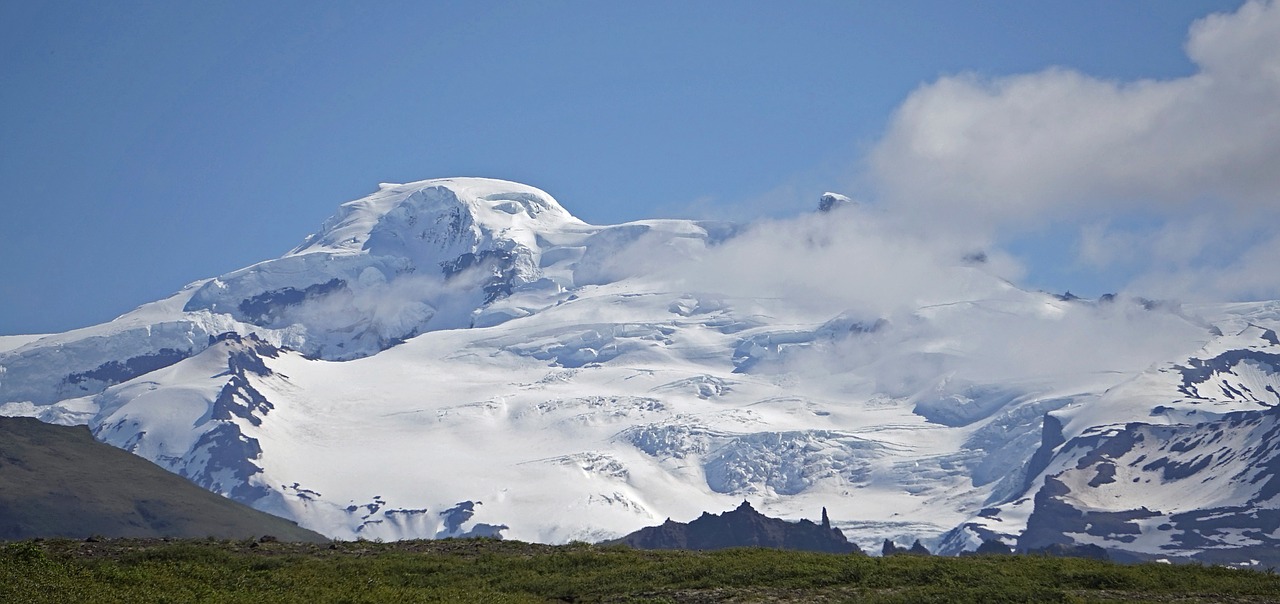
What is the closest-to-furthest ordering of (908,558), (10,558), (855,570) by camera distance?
1. (10,558)
2. (855,570)
3. (908,558)

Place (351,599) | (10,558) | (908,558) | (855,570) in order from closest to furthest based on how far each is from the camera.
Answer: (351,599) → (10,558) → (855,570) → (908,558)

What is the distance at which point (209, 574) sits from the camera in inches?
1478

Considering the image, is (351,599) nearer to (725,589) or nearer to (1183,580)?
(725,589)

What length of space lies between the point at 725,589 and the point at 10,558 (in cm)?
1822

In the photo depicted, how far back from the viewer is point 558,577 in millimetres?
39844

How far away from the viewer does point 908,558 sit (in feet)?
140

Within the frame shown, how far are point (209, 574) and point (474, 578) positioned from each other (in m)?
6.94

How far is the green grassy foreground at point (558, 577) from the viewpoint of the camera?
3528cm

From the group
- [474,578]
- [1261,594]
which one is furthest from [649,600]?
[1261,594]

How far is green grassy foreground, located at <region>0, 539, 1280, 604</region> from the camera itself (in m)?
35.3

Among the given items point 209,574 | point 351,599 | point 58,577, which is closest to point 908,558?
point 351,599

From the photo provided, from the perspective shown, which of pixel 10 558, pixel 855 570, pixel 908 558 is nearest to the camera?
pixel 10 558

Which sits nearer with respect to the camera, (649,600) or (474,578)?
(649,600)

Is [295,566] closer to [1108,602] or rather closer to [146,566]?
[146,566]
